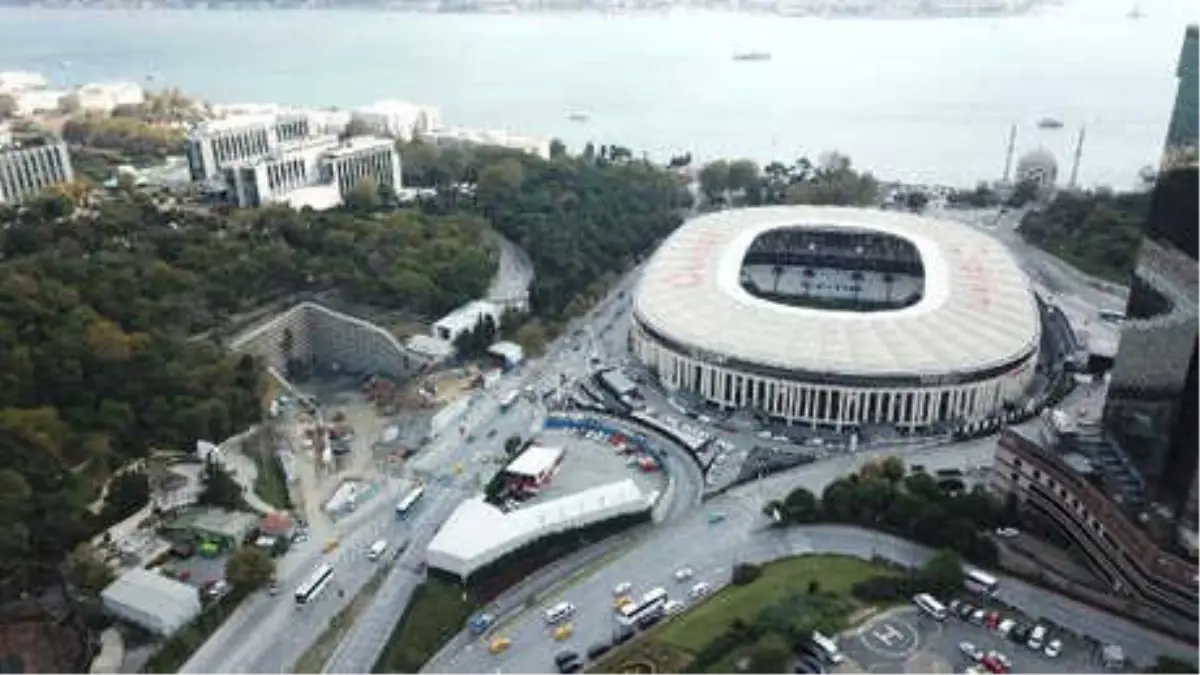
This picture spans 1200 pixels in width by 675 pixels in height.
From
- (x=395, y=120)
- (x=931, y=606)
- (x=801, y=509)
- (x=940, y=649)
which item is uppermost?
(x=395, y=120)

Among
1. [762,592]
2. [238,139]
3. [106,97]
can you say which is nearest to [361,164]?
[238,139]

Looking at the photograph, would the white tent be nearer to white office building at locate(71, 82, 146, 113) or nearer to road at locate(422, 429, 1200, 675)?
road at locate(422, 429, 1200, 675)

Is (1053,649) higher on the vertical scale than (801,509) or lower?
lower

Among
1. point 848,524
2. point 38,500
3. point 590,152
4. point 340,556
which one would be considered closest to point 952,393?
point 848,524

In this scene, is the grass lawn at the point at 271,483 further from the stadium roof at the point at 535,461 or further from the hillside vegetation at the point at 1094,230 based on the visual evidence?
the hillside vegetation at the point at 1094,230

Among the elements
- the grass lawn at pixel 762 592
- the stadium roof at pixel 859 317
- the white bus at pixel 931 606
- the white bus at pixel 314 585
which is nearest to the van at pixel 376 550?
the white bus at pixel 314 585

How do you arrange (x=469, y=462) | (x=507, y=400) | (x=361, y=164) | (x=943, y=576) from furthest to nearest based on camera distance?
(x=361, y=164) → (x=507, y=400) → (x=469, y=462) → (x=943, y=576)

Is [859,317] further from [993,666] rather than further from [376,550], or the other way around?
[376,550]
